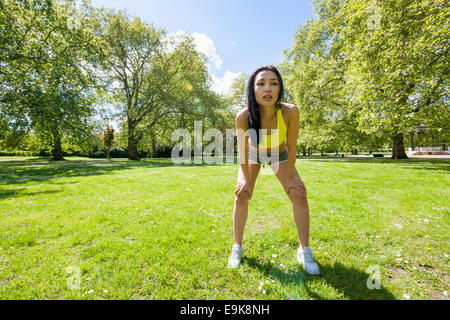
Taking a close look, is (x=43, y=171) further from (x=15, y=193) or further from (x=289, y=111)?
(x=289, y=111)

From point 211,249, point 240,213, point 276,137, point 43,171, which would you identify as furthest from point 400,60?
point 43,171

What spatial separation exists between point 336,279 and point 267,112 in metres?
2.54

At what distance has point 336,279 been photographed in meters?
2.37

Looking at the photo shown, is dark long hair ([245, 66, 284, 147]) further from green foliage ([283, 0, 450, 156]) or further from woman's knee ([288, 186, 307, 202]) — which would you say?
green foliage ([283, 0, 450, 156])

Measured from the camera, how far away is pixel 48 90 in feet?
50.6

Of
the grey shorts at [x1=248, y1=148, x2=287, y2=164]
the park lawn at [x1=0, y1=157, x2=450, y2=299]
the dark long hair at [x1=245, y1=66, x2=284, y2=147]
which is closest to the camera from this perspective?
the park lawn at [x1=0, y1=157, x2=450, y2=299]

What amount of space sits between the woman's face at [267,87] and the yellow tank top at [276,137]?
0.93 feet

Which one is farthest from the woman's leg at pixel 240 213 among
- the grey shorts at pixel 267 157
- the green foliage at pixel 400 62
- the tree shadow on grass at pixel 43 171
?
the green foliage at pixel 400 62

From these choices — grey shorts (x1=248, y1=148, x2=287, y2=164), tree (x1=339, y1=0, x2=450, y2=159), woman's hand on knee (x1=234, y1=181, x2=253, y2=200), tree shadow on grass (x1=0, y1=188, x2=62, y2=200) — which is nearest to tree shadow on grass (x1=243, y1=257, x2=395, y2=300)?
woman's hand on knee (x1=234, y1=181, x2=253, y2=200)

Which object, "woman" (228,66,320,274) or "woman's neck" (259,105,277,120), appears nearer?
"woman" (228,66,320,274)

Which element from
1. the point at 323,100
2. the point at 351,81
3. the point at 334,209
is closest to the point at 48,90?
the point at 334,209

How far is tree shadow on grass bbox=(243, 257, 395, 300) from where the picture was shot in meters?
2.13

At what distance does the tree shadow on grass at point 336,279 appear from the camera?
7.00ft
